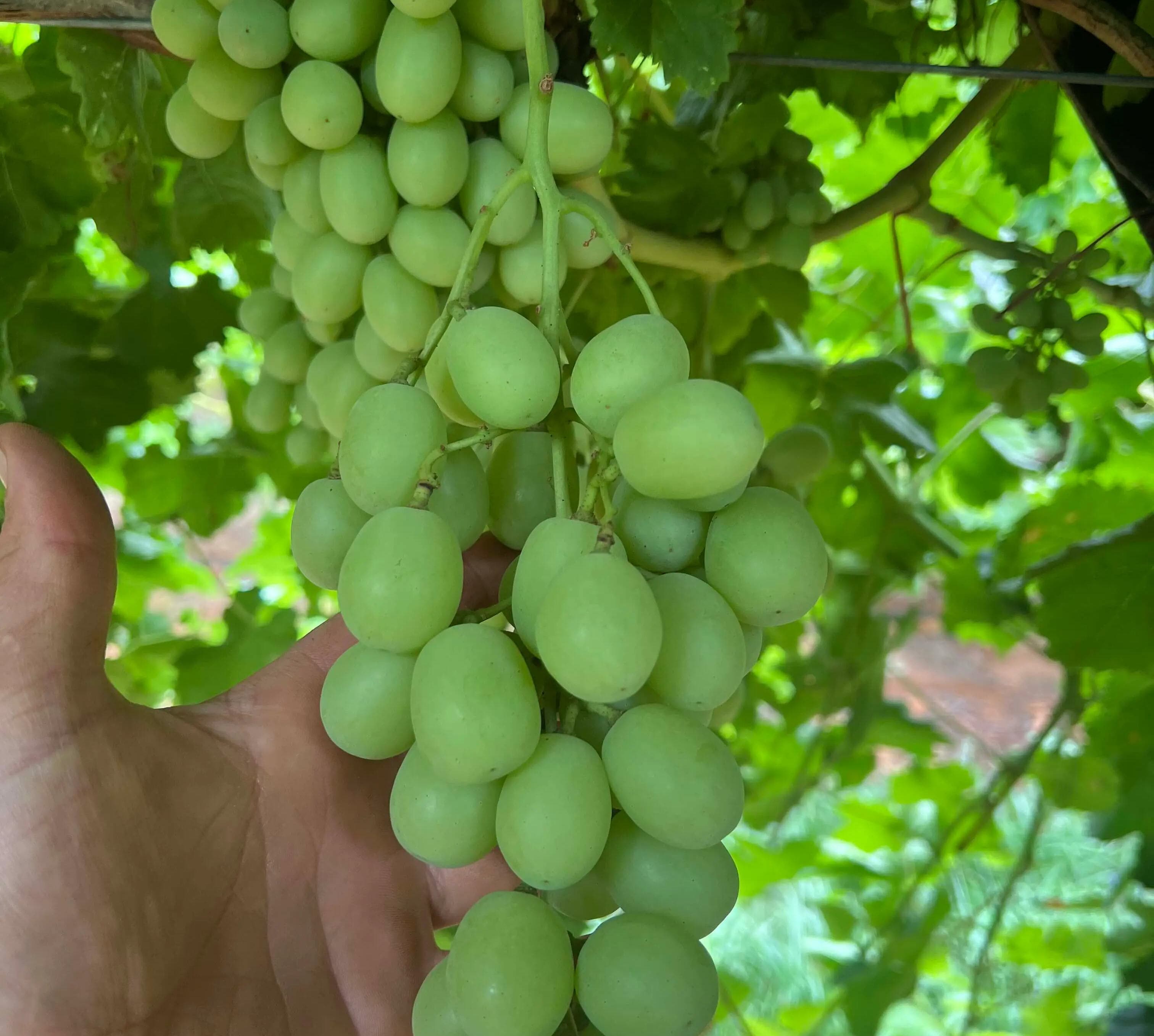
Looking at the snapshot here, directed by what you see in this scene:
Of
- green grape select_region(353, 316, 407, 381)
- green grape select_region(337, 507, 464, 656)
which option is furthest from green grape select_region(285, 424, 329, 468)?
green grape select_region(337, 507, 464, 656)

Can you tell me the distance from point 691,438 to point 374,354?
0.32m

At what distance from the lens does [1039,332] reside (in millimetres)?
946

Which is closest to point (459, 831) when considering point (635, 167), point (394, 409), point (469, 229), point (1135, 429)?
point (394, 409)

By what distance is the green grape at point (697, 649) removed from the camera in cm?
48

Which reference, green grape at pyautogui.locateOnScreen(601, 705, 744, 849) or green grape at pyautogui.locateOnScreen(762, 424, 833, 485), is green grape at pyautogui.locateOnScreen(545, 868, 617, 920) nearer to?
→ green grape at pyautogui.locateOnScreen(601, 705, 744, 849)

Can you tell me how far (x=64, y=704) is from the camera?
1.87 ft

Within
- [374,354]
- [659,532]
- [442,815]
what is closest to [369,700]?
[442,815]

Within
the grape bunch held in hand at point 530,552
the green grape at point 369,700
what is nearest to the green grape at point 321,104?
the grape bunch held in hand at point 530,552

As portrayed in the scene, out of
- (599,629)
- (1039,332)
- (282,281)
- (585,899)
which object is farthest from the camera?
(1039,332)

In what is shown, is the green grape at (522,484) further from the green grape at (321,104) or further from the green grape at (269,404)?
the green grape at (269,404)

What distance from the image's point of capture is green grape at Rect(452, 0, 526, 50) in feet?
1.95

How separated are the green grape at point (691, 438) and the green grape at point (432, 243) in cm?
22

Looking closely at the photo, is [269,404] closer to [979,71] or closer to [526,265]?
[526,265]

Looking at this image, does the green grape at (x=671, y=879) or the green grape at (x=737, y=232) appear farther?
the green grape at (x=737, y=232)
